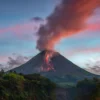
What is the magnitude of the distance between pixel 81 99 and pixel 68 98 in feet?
182

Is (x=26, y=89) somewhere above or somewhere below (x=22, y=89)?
above

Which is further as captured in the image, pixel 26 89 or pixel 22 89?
pixel 26 89

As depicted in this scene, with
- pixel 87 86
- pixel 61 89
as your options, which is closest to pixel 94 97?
pixel 87 86

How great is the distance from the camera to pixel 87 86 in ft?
421

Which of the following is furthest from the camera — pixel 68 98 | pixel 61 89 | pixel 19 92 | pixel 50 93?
pixel 61 89

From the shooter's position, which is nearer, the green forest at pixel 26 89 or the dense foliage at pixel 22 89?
the green forest at pixel 26 89

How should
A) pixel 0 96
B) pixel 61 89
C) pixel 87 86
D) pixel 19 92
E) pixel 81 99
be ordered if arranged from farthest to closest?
pixel 61 89 < pixel 87 86 < pixel 81 99 < pixel 19 92 < pixel 0 96

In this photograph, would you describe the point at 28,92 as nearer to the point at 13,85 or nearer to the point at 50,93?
the point at 13,85

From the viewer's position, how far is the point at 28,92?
90.4 m

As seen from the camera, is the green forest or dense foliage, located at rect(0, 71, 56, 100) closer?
the green forest

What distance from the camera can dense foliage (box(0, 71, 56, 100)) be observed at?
78.4 metres

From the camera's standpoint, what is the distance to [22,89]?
8738cm

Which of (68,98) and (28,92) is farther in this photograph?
(68,98)

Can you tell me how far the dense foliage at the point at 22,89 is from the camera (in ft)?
257
